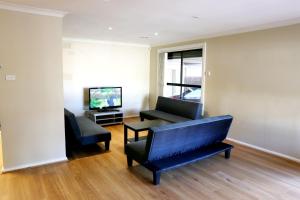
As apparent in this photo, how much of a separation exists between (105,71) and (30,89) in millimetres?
3362

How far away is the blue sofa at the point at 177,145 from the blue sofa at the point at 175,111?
1365 mm

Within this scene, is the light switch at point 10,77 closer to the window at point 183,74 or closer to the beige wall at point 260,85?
the beige wall at point 260,85

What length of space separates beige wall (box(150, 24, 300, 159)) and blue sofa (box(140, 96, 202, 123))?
1.67 feet

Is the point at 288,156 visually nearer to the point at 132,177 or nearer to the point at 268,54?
the point at 268,54

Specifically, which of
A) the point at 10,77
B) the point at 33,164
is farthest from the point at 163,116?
the point at 10,77

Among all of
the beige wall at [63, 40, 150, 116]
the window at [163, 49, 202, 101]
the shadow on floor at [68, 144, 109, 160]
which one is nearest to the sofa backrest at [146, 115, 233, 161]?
the shadow on floor at [68, 144, 109, 160]

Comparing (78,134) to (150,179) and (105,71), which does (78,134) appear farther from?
(105,71)

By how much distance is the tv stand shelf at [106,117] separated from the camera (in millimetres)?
5863

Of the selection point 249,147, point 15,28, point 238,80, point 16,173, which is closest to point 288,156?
point 249,147

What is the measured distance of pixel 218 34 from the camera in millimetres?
4898

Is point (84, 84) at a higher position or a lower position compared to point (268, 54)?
lower

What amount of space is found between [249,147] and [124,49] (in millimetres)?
4544

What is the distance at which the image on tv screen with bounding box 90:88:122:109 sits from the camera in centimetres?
602

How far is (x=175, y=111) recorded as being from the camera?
5.62 metres
